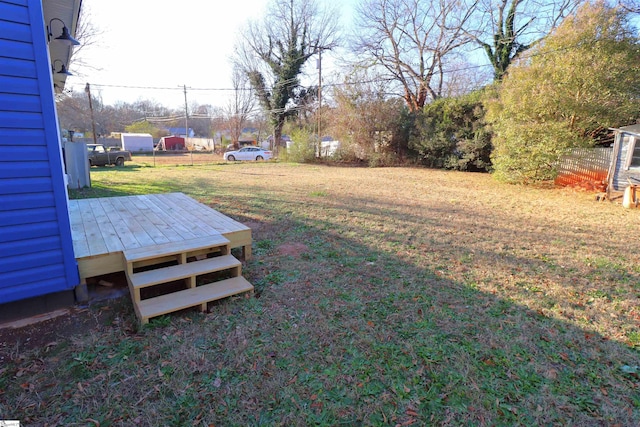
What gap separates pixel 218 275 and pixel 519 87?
9605mm

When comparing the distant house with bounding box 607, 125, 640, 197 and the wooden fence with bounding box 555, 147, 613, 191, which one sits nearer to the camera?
the distant house with bounding box 607, 125, 640, 197

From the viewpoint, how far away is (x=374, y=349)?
2.19 m

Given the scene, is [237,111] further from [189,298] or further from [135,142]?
[189,298]

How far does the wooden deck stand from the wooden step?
1.79ft

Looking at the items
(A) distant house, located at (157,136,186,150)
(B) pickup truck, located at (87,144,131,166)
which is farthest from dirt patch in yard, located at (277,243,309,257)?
(A) distant house, located at (157,136,186,150)

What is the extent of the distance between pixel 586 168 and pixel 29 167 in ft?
40.6

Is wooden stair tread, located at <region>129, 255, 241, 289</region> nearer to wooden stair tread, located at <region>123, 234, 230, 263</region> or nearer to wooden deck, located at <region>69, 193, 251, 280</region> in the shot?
wooden stair tread, located at <region>123, 234, 230, 263</region>

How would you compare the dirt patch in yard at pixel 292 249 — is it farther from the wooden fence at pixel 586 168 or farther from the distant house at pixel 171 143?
the distant house at pixel 171 143

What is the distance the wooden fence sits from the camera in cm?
888

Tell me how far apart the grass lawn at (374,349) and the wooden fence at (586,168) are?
608cm

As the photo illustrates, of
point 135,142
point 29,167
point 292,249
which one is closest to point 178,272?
point 29,167

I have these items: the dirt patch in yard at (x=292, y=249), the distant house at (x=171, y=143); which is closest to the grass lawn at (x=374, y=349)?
the dirt patch in yard at (x=292, y=249)

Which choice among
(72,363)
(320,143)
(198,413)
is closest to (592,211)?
(198,413)

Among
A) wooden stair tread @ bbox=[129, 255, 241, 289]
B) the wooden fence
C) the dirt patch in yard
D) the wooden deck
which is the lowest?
the dirt patch in yard
